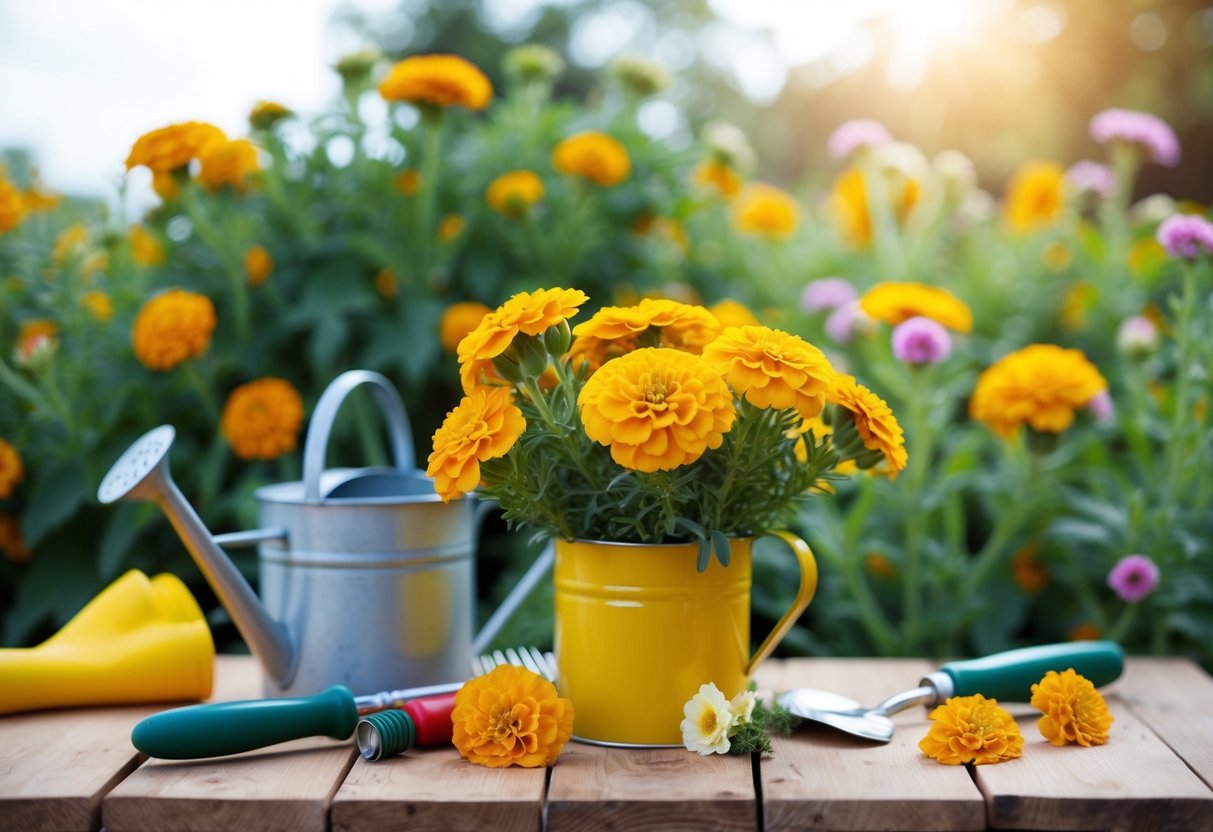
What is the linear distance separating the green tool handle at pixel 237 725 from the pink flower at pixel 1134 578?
3.36 ft

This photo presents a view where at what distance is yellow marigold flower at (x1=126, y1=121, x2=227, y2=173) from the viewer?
4.52ft

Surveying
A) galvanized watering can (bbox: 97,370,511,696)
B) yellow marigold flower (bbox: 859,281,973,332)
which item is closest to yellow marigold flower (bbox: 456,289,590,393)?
galvanized watering can (bbox: 97,370,511,696)

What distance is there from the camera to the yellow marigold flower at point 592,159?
1766mm

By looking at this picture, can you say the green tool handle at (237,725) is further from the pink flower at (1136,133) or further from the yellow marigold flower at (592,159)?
the pink flower at (1136,133)

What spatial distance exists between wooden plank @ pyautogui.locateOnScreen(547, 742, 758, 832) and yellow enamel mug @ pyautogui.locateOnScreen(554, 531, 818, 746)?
0.06 m

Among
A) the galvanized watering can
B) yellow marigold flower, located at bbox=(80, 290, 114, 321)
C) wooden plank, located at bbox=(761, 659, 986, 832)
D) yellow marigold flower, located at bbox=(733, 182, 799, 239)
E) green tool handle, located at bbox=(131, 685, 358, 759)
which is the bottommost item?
wooden plank, located at bbox=(761, 659, 986, 832)

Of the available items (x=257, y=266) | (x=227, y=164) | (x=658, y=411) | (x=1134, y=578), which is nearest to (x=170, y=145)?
(x=227, y=164)

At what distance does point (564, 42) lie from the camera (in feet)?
43.9

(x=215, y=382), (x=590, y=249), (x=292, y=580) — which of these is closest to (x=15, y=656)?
(x=292, y=580)

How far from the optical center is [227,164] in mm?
1526

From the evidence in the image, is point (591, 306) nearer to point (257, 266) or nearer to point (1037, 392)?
point (257, 266)

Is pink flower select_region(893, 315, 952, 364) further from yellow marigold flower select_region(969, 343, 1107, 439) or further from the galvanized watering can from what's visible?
the galvanized watering can

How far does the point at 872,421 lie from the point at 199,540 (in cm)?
62

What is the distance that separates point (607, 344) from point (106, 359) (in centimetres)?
103
